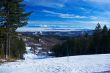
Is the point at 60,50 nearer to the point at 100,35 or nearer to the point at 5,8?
the point at 100,35

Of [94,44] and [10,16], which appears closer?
[10,16]

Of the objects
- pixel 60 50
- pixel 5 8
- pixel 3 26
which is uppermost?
pixel 5 8

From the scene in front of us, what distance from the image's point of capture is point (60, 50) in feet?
306

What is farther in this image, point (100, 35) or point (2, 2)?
point (100, 35)

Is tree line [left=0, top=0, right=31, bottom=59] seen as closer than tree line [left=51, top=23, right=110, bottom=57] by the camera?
Yes

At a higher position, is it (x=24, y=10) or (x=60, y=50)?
(x=24, y=10)

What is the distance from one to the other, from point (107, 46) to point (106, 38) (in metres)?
2.01

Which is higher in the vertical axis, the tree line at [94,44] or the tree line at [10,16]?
the tree line at [10,16]

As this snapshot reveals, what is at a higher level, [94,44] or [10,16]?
[10,16]

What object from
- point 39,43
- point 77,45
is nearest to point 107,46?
point 77,45

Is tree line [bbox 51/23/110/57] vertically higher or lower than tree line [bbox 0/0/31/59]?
lower

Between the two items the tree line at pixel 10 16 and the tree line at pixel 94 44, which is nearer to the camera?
the tree line at pixel 10 16

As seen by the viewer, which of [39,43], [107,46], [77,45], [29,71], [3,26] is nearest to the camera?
[29,71]

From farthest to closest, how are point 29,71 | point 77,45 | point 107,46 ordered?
point 77,45 → point 107,46 → point 29,71
